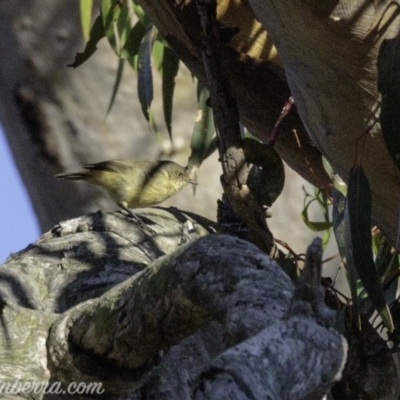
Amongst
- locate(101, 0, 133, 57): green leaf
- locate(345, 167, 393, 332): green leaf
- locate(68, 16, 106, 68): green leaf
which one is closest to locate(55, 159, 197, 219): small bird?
locate(101, 0, 133, 57): green leaf

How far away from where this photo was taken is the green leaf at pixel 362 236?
1189 millimetres

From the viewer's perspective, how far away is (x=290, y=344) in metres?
0.72

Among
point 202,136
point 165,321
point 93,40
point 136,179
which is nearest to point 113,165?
point 136,179

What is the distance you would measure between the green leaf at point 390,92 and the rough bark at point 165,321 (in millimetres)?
297

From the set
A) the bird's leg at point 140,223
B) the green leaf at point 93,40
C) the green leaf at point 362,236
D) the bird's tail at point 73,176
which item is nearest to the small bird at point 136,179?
the bird's tail at point 73,176

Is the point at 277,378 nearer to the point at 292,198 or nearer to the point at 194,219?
the point at 194,219

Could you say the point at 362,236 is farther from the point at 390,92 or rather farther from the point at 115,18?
the point at 115,18

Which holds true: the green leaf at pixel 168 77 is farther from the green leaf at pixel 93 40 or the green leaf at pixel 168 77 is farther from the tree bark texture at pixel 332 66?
the tree bark texture at pixel 332 66

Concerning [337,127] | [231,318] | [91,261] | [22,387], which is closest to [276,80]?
[337,127]

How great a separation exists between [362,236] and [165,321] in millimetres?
358

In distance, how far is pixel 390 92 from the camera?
115 centimetres

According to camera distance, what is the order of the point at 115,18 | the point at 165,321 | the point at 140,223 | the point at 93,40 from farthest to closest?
the point at 115,18, the point at 93,40, the point at 140,223, the point at 165,321

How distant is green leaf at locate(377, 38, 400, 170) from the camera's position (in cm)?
114

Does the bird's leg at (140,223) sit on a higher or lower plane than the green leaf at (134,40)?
lower
